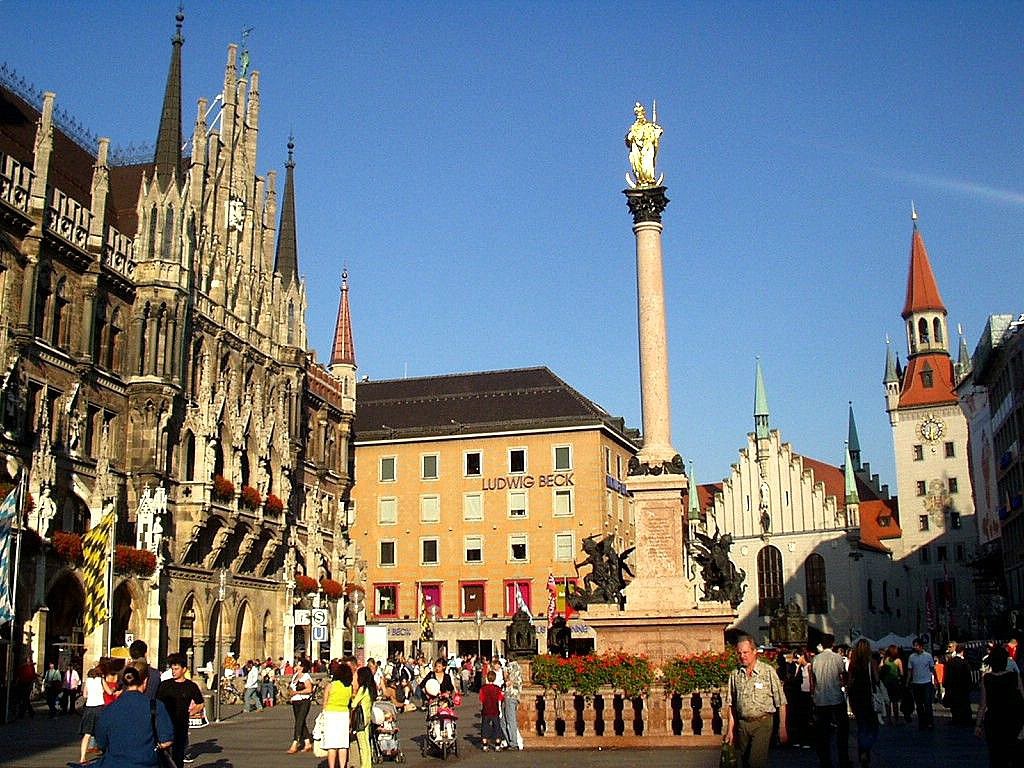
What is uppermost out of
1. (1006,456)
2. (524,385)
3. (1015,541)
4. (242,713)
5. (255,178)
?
(255,178)

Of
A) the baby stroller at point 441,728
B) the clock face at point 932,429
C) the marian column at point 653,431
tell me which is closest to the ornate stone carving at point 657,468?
the marian column at point 653,431

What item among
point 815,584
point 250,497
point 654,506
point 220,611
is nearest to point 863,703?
point 654,506

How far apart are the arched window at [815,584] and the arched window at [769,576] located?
7.08 feet

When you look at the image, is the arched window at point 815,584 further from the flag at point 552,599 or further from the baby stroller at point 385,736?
the baby stroller at point 385,736

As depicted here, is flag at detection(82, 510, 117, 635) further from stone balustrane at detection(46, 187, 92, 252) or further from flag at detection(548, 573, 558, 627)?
flag at detection(548, 573, 558, 627)

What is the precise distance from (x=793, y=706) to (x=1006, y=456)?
48761 mm

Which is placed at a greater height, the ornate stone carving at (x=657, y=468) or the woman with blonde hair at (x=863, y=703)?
the ornate stone carving at (x=657, y=468)

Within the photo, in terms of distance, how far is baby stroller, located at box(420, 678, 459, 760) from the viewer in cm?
2057

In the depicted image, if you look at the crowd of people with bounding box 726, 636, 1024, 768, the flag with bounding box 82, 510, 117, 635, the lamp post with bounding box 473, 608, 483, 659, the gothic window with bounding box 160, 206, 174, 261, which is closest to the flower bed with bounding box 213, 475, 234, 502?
the gothic window with bounding box 160, 206, 174, 261

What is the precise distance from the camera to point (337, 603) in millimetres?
58219

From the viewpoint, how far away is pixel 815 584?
87812 millimetres

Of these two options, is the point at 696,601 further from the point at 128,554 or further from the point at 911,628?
the point at 911,628

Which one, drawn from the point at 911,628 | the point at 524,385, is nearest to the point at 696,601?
the point at 524,385

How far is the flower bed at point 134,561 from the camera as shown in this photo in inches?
1523
